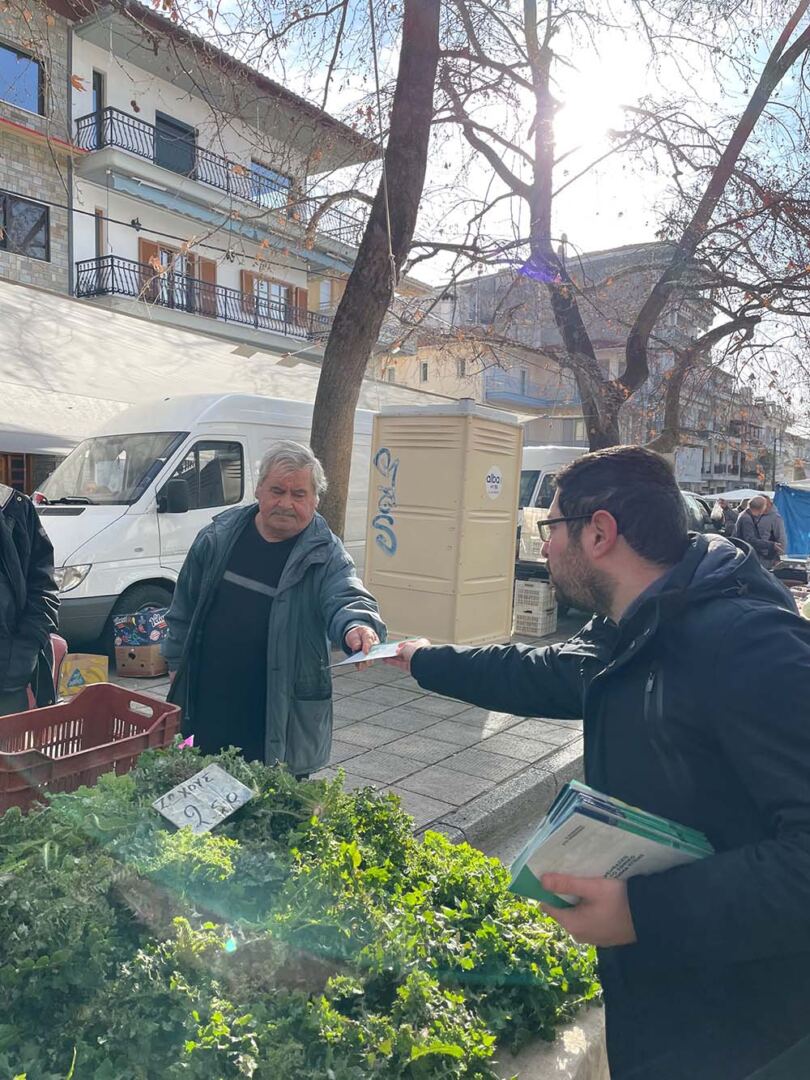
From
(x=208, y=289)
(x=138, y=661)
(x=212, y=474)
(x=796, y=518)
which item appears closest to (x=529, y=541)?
(x=212, y=474)

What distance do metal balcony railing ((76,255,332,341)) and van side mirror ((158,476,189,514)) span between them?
26.7ft

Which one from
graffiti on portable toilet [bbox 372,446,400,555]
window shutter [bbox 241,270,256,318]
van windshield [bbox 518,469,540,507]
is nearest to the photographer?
graffiti on portable toilet [bbox 372,446,400,555]

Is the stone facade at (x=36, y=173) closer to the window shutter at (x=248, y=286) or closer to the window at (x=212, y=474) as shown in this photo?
the window shutter at (x=248, y=286)

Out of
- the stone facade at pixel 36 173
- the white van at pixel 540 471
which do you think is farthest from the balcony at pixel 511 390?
the white van at pixel 540 471

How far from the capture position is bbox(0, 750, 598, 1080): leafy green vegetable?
1508 mm

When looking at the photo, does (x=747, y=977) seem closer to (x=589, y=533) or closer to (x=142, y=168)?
(x=589, y=533)

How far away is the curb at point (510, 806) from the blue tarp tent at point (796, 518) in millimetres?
18365

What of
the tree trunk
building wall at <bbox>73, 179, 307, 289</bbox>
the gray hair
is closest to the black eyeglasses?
the gray hair

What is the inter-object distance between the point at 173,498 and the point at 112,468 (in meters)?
0.81

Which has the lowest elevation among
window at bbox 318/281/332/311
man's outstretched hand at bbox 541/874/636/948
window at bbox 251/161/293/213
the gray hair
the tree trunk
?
man's outstretched hand at bbox 541/874/636/948

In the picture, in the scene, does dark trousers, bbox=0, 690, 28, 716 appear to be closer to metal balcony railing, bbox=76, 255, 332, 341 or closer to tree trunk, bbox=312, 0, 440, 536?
tree trunk, bbox=312, 0, 440, 536

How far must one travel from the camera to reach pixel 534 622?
381 inches

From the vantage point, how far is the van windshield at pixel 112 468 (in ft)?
24.3

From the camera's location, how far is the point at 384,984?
1781 millimetres
